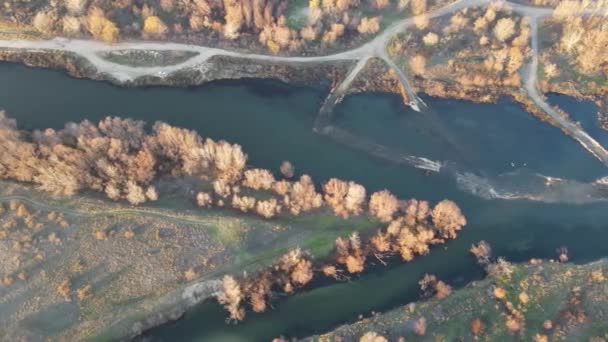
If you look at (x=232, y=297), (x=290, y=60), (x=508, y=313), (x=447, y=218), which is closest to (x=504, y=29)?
(x=290, y=60)

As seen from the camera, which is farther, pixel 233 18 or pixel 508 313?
pixel 233 18

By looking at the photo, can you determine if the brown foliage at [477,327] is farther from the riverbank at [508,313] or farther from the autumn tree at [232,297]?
the autumn tree at [232,297]

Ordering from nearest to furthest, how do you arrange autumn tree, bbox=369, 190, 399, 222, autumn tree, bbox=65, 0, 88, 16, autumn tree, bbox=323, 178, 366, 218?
autumn tree, bbox=369, 190, 399, 222
autumn tree, bbox=323, 178, 366, 218
autumn tree, bbox=65, 0, 88, 16

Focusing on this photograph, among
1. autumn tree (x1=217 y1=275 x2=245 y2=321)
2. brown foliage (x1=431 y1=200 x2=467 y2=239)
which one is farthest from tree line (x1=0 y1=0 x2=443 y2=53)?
autumn tree (x1=217 y1=275 x2=245 y2=321)

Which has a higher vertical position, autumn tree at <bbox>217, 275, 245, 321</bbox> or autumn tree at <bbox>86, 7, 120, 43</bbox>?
autumn tree at <bbox>86, 7, 120, 43</bbox>

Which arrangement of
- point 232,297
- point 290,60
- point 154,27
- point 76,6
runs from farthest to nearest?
point 290,60, point 154,27, point 76,6, point 232,297

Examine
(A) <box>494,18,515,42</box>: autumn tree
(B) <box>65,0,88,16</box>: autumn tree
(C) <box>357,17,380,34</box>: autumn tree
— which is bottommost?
(B) <box>65,0,88,16</box>: autumn tree

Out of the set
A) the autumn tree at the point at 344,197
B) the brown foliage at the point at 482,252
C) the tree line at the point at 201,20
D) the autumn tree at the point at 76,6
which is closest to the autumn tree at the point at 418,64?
the tree line at the point at 201,20

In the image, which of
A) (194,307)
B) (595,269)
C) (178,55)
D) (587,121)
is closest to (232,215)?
(194,307)

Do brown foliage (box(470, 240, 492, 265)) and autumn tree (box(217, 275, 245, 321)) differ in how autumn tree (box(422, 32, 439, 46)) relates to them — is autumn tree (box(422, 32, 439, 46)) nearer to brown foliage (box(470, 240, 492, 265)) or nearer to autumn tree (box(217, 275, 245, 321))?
brown foliage (box(470, 240, 492, 265))

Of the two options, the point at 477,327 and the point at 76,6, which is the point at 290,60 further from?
the point at 477,327
